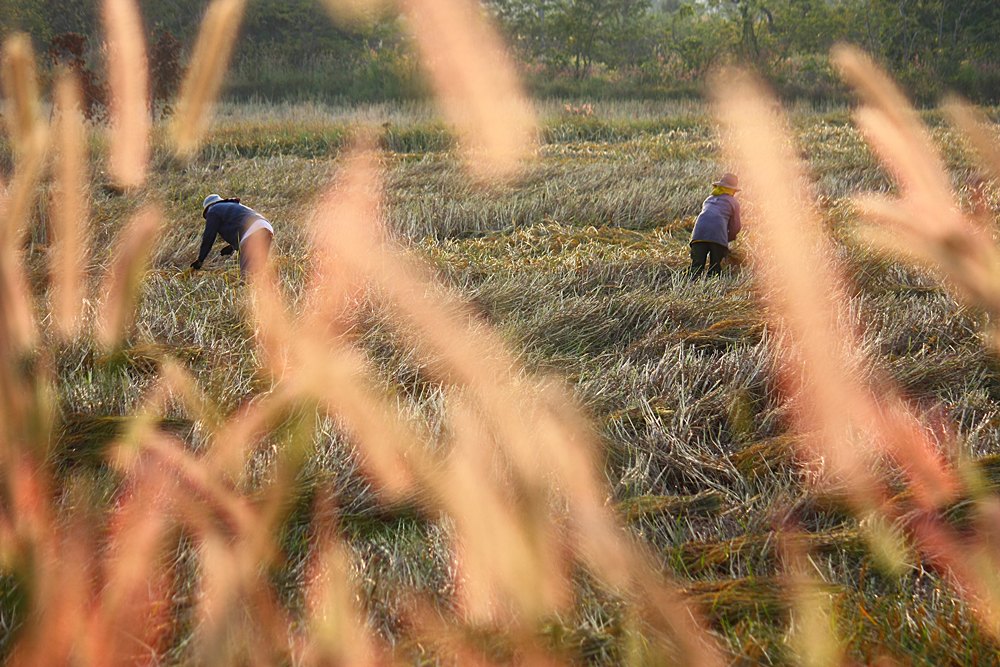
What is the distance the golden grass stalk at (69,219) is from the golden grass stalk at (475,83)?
3.68 meters

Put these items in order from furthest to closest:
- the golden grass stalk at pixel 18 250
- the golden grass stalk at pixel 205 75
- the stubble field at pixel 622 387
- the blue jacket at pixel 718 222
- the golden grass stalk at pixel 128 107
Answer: the golden grass stalk at pixel 205 75 → the golden grass stalk at pixel 128 107 → the blue jacket at pixel 718 222 → the golden grass stalk at pixel 18 250 → the stubble field at pixel 622 387

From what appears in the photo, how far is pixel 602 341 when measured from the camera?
3393mm

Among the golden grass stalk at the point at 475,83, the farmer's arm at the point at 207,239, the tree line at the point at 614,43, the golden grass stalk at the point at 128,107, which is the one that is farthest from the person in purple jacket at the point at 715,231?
the tree line at the point at 614,43

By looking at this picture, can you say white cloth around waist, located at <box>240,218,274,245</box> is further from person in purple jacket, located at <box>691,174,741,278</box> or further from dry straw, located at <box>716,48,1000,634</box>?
dry straw, located at <box>716,48,1000,634</box>

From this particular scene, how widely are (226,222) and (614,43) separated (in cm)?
2004

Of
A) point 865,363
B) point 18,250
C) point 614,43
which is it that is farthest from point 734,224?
point 614,43

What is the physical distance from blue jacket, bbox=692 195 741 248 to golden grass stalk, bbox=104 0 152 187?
556cm

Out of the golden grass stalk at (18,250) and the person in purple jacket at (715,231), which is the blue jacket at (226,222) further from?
the person in purple jacket at (715,231)

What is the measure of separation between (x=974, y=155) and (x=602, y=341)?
299 inches

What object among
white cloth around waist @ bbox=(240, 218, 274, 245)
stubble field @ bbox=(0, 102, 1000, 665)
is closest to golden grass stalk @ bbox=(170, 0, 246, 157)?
stubble field @ bbox=(0, 102, 1000, 665)

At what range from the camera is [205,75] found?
17.5 metres

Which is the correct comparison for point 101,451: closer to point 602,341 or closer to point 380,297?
point 380,297

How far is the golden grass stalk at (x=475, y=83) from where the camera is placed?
9914mm

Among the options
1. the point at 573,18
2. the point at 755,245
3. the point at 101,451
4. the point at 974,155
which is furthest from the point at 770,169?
the point at 573,18
